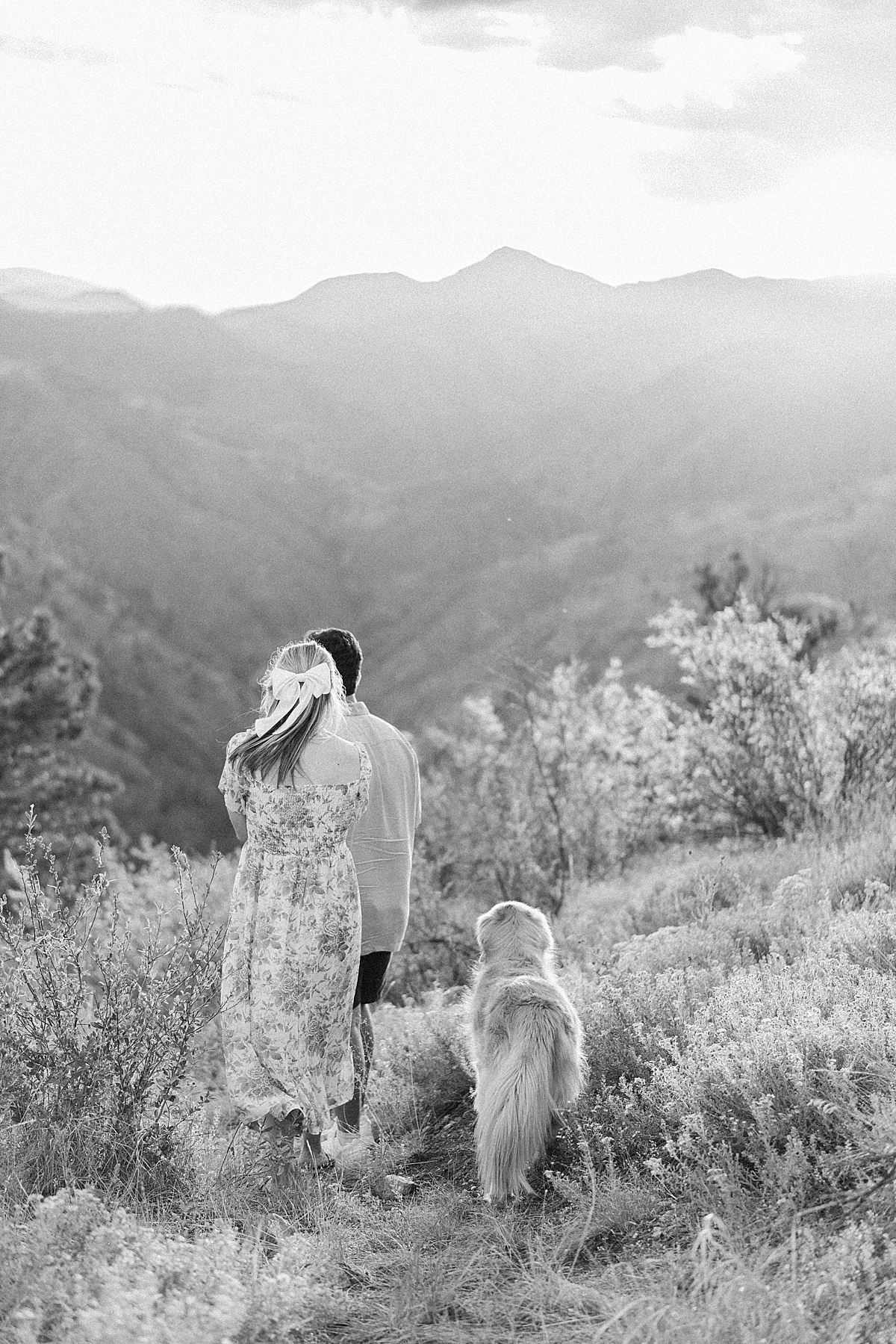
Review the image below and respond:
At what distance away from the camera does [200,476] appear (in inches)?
5118

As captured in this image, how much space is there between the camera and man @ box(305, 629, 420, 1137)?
13.5ft

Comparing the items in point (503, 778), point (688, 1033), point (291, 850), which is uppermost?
point (291, 850)

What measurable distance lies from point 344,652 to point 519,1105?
158cm

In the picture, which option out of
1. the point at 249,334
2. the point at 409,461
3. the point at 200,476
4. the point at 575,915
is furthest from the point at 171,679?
the point at 249,334

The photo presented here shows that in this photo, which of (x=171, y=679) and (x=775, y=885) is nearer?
(x=775, y=885)

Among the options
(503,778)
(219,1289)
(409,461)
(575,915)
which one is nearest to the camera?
(219,1289)

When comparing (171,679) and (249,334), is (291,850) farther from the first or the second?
(249,334)

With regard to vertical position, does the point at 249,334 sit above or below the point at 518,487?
above

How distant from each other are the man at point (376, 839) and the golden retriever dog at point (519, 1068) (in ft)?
1.30

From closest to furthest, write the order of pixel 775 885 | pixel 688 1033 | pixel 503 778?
pixel 688 1033, pixel 775 885, pixel 503 778

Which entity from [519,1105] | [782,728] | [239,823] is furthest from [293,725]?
[782,728]

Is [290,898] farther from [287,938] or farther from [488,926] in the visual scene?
[488,926]

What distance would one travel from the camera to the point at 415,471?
140 meters

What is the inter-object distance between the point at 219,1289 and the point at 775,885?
447 cm
